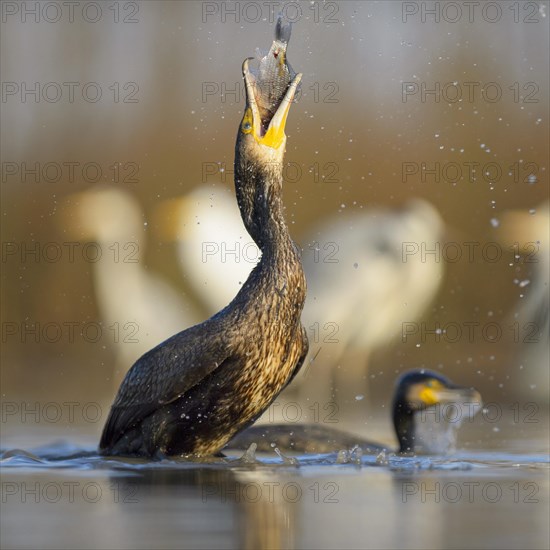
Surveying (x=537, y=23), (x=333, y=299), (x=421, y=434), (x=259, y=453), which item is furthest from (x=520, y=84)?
(x=259, y=453)

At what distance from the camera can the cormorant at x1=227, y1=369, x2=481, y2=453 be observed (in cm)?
790

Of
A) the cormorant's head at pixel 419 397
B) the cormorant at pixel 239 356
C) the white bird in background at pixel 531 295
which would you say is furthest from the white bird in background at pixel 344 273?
the cormorant at pixel 239 356

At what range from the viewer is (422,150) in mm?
18031

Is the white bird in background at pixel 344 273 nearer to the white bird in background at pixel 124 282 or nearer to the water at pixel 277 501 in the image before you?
the white bird in background at pixel 124 282

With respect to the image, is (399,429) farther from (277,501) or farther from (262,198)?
(277,501)

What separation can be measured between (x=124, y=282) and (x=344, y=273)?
2186 millimetres

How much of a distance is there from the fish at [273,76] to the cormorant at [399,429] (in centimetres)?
163

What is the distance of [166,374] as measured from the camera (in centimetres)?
675

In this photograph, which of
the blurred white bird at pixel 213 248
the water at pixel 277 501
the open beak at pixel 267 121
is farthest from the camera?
the blurred white bird at pixel 213 248

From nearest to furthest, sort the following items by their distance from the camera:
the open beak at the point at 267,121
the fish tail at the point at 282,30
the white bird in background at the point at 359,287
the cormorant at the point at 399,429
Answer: the open beak at the point at 267,121
the fish tail at the point at 282,30
the cormorant at the point at 399,429
the white bird in background at the point at 359,287

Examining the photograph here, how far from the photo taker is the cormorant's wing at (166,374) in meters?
6.65

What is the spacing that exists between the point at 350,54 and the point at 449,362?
523cm

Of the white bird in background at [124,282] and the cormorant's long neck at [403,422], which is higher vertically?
the white bird in background at [124,282]

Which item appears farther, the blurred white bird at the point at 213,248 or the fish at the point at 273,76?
the blurred white bird at the point at 213,248
